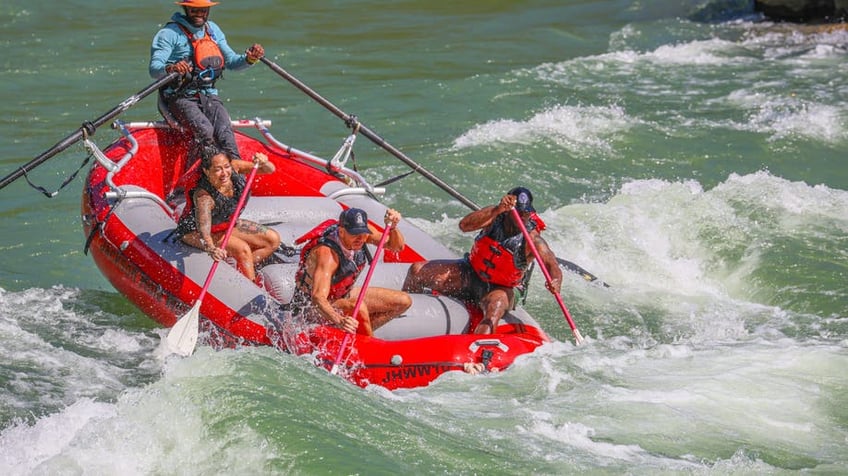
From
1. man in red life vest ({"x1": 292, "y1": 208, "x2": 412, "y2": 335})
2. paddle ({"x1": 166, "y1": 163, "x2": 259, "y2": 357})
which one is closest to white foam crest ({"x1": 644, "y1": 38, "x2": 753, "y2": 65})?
man in red life vest ({"x1": 292, "y1": 208, "x2": 412, "y2": 335})

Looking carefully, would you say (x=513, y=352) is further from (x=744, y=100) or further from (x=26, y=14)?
(x=26, y=14)

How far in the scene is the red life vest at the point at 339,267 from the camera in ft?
24.6

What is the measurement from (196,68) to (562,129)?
19.6 feet

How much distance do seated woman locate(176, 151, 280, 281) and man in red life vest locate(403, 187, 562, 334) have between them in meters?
1.24

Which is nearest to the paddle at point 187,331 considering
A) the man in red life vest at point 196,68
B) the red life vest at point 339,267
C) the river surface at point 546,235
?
the river surface at point 546,235

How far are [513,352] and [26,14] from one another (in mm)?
15147

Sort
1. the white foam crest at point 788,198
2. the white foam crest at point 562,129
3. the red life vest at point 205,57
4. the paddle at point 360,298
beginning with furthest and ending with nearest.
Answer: the white foam crest at point 562,129 < the white foam crest at point 788,198 < the red life vest at point 205,57 < the paddle at point 360,298

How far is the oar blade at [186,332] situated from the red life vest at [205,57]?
2.22m

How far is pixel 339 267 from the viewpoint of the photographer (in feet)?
24.7

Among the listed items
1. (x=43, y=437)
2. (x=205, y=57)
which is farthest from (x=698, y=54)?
(x=43, y=437)

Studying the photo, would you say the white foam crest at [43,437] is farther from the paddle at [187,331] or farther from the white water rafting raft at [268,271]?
the white water rafting raft at [268,271]

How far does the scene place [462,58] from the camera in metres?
18.1

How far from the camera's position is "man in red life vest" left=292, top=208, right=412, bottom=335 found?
7.35m

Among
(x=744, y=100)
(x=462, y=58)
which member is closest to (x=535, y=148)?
(x=744, y=100)
